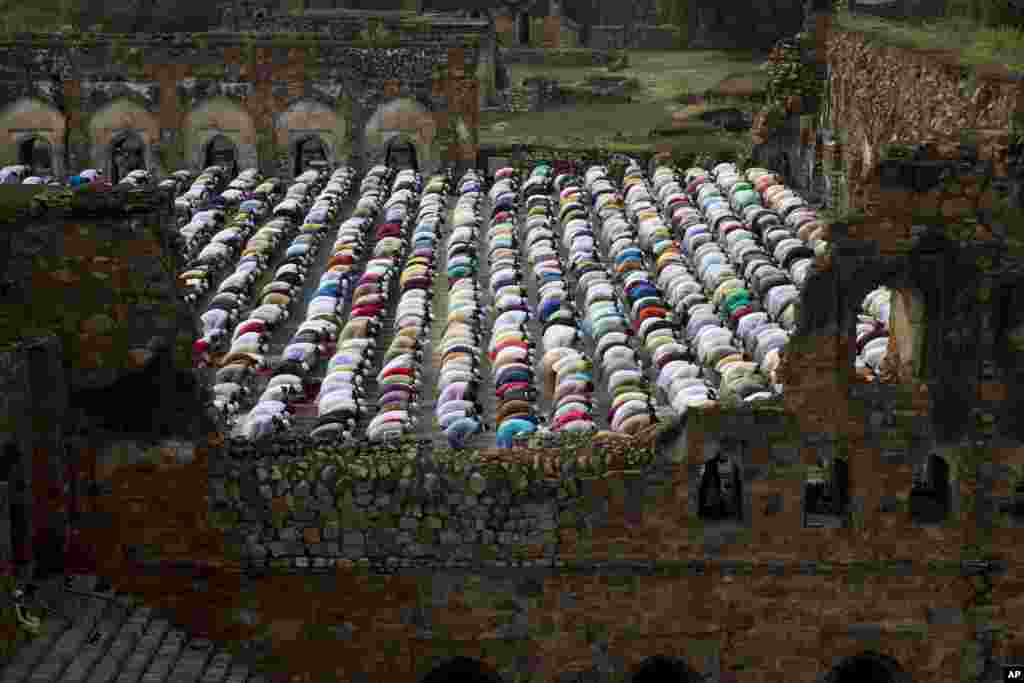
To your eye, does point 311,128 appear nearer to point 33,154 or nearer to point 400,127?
point 400,127

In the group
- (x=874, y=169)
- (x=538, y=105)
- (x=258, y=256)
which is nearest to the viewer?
(x=874, y=169)

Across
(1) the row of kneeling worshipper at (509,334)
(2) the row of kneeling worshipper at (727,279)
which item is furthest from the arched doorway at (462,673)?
(2) the row of kneeling worshipper at (727,279)

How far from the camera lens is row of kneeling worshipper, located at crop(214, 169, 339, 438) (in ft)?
71.2

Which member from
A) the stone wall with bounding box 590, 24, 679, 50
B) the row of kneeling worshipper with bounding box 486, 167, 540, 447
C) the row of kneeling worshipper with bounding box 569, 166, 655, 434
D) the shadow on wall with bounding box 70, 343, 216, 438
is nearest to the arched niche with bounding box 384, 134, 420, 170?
the row of kneeling worshipper with bounding box 486, 167, 540, 447

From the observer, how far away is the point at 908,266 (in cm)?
1678

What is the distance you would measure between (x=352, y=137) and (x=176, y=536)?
21.8 meters

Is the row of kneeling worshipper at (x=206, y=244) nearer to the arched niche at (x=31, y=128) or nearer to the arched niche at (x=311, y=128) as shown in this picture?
the arched niche at (x=311, y=128)

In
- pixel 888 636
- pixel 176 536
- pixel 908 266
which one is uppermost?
pixel 908 266

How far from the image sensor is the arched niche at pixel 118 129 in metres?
38.0

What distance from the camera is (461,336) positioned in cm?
2466

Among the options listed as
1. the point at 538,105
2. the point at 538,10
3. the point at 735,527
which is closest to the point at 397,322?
the point at 735,527

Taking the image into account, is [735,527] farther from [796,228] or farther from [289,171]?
[289,171]

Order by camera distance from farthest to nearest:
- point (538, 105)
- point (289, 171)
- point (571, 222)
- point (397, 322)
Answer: point (538, 105) → point (289, 171) → point (571, 222) → point (397, 322)

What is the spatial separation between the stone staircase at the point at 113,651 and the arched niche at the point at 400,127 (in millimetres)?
22113
